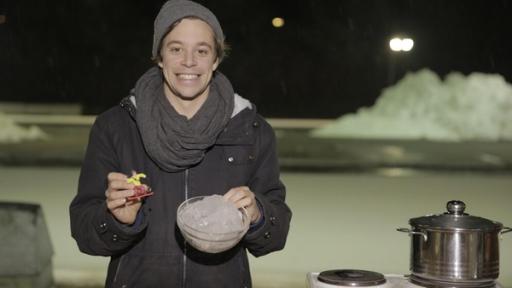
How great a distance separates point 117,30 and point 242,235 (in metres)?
2.42

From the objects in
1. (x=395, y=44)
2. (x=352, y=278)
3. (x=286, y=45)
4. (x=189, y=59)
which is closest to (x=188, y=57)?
(x=189, y=59)

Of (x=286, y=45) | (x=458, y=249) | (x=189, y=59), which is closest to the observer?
(x=189, y=59)

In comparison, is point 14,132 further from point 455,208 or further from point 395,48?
point 455,208

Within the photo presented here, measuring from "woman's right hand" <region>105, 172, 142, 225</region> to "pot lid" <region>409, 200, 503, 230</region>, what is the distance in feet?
1.80

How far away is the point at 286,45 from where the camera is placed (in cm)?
345

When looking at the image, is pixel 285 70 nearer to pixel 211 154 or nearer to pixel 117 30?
pixel 117 30

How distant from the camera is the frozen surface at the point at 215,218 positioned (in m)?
1.20

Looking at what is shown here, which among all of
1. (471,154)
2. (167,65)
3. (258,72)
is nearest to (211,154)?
(167,65)

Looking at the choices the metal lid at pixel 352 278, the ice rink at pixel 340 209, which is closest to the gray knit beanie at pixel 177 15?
the metal lid at pixel 352 278

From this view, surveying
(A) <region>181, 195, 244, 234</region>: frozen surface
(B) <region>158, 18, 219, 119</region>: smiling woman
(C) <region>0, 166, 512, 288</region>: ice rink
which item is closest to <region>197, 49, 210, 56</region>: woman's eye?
(B) <region>158, 18, 219, 119</region>: smiling woman

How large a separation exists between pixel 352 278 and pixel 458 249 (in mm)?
209

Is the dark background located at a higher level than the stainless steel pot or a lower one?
higher

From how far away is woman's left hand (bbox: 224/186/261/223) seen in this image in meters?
1.22

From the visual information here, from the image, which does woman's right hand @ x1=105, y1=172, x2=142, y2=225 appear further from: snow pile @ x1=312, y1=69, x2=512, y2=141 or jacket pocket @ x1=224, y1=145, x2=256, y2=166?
snow pile @ x1=312, y1=69, x2=512, y2=141
